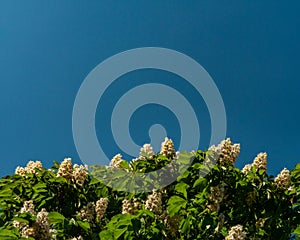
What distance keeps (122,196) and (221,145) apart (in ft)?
5.06

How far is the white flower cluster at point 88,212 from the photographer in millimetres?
6809

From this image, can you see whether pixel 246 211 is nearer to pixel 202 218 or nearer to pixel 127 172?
pixel 202 218

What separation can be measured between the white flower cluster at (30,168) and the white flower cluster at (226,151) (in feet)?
8.64

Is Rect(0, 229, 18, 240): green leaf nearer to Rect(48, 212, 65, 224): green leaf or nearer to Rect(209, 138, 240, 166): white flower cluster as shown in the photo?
Rect(48, 212, 65, 224): green leaf

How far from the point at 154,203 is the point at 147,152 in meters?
1.02

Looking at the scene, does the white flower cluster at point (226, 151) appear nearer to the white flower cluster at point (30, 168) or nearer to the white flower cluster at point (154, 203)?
the white flower cluster at point (154, 203)

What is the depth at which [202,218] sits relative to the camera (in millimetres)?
6113

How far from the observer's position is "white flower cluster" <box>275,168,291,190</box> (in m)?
7.02

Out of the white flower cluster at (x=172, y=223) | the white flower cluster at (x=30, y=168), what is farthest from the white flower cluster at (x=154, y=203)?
the white flower cluster at (x=30, y=168)

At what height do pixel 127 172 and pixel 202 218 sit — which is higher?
pixel 127 172

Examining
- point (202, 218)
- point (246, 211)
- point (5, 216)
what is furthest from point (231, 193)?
point (5, 216)

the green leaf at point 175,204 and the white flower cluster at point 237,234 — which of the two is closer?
the white flower cluster at point 237,234

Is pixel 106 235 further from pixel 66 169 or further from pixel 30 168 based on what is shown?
pixel 30 168

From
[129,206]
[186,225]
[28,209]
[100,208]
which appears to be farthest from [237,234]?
[28,209]
